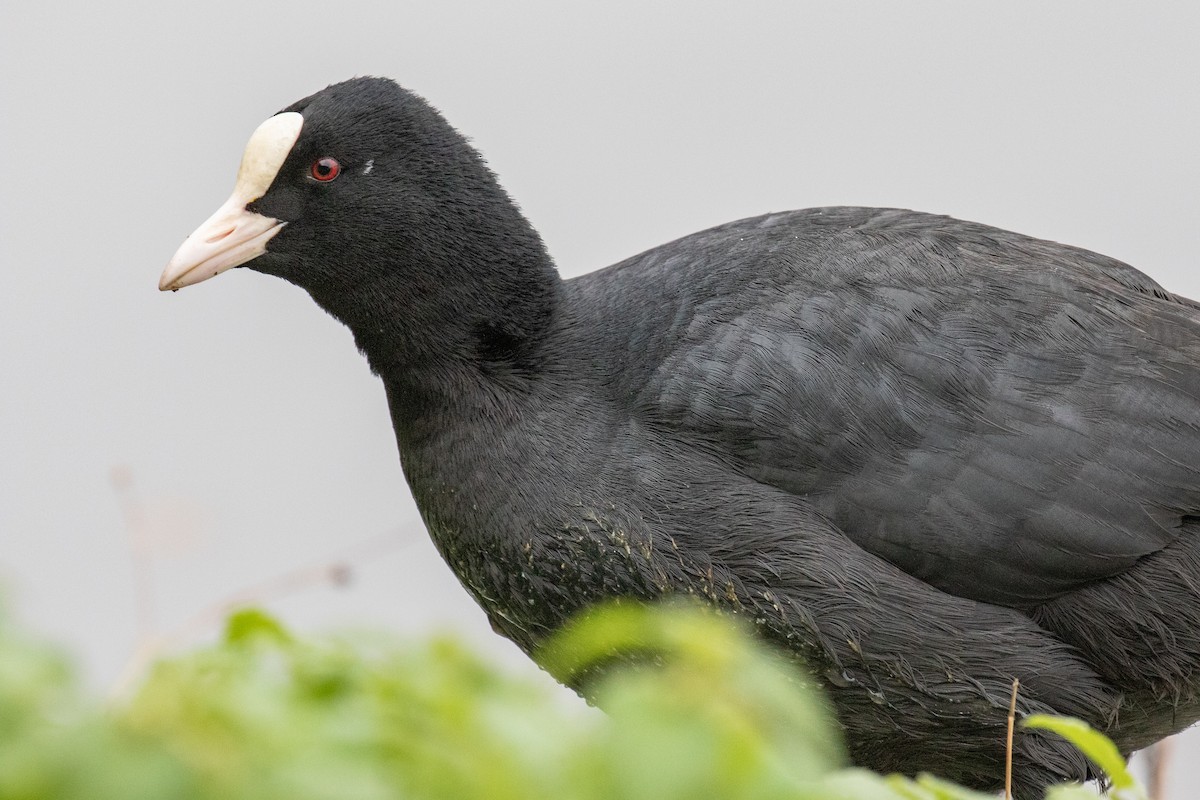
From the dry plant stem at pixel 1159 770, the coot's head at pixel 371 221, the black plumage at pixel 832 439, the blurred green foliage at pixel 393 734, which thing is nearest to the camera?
the blurred green foliage at pixel 393 734

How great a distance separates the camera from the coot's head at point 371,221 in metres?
3.89

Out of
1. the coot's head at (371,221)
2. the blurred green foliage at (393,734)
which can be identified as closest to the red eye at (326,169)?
the coot's head at (371,221)

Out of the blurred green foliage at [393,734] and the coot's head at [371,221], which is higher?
the blurred green foliage at [393,734]

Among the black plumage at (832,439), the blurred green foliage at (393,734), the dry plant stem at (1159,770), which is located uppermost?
the blurred green foliage at (393,734)

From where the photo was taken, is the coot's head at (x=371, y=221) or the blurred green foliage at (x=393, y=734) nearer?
the blurred green foliage at (x=393, y=734)

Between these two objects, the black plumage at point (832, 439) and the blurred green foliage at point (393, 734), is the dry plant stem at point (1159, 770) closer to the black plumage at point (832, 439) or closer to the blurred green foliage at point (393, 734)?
the black plumage at point (832, 439)

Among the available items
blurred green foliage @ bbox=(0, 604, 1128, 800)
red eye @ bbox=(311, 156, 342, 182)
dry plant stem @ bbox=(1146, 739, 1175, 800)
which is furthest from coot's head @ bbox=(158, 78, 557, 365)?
blurred green foliage @ bbox=(0, 604, 1128, 800)

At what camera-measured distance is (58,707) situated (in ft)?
3.61

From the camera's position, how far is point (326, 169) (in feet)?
12.8

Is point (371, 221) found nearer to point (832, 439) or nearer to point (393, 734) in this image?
point (832, 439)

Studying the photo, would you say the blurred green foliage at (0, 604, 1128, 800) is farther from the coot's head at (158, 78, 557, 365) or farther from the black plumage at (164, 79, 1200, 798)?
the coot's head at (158, 78, 557, 365)

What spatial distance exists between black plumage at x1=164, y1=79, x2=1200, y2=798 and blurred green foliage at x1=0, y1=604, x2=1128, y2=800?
2327mm

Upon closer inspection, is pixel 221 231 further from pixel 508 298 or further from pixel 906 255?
pixel 906 255

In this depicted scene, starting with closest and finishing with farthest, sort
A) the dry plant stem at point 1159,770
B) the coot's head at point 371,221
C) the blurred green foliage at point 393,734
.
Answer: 1. the blurred green foliage at point 393,734
2. the coot's head at point 371,221
3. the dry plant stem at point 1159,770
